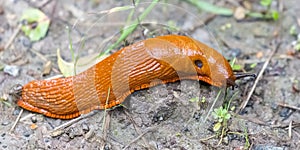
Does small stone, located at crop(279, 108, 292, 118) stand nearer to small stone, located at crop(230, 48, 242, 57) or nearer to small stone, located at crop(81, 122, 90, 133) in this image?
small stone, located at crop(230, 48, 242, 57)

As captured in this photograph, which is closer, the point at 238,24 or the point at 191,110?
the point at 191,110

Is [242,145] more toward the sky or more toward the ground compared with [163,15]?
more toward the ground

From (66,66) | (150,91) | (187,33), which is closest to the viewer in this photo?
(150,91)

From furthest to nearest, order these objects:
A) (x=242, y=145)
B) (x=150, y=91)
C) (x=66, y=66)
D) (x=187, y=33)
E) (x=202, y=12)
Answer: (x=202, y=12)
(x=187, y=33)
(x=66, y=66)
(x=150, y=91)
(x=242, y=145)

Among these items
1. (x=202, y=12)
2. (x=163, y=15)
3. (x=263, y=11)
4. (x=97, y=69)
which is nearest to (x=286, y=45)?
(x=263, y=11)

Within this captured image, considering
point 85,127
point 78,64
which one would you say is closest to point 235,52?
point 78,64

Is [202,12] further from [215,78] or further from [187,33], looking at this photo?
[215,78]
